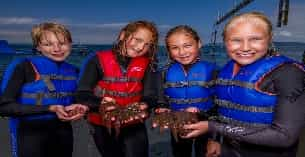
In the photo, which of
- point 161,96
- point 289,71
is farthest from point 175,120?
point 289,71

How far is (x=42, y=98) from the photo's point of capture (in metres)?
4.37

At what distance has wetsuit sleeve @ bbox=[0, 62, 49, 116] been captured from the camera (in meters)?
4.08

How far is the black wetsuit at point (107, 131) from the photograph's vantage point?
14.0ft

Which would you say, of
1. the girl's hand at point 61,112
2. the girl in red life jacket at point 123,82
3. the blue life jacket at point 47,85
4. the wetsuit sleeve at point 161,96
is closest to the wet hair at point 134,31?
the girl in red life jacket at point 123,82

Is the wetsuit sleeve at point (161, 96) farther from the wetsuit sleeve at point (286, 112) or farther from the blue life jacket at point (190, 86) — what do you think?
the wetsuit sleeve at point (286, 112)

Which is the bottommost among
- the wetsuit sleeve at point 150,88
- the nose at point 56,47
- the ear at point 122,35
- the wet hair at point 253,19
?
the wetsuit sleeve at point 150,88

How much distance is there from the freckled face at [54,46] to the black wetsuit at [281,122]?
2.39m

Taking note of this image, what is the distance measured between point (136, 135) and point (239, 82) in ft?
5.71

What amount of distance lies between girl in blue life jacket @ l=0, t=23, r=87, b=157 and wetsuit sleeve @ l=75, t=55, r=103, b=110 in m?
0.14

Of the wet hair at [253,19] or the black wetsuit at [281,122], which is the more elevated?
the wet hair at [253,19]

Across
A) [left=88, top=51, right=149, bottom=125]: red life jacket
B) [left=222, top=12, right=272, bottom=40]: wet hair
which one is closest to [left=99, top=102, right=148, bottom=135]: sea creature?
[left=88, top=51, right=149, bottom=125]: red life jacket

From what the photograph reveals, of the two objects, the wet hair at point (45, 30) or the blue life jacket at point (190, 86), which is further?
the blue life jacket at point (190, 86)

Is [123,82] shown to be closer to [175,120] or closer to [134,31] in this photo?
[134,31]

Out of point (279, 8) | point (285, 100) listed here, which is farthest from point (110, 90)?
point (279, 8)
